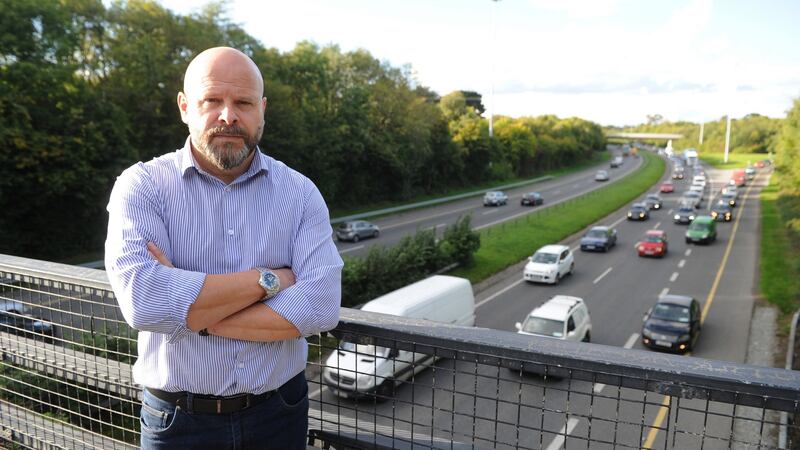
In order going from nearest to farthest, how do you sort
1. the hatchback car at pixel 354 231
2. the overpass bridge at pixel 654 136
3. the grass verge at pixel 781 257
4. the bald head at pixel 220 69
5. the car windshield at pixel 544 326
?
the bald head at pixel 220 69 < the car windshield at pixel 544 326 < the grass verge at pixel 781 257 < the hatchback car at pixel 354 231 < the overpass bridge at pixel 654 136

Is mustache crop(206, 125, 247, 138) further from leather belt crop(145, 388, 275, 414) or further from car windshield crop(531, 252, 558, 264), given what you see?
car windshield crop(531, 252, 558, 264)

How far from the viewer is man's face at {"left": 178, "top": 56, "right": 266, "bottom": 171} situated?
83.4 inches

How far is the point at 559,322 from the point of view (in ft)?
46.1

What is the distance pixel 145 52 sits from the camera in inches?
1029

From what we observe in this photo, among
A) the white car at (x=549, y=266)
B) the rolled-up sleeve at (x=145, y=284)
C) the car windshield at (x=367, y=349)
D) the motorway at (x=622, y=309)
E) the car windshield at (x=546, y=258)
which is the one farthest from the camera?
the car windshield at (x=546, y=258)

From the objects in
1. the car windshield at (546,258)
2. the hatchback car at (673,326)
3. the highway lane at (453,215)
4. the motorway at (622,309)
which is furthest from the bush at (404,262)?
the hatchback car at (673,326)

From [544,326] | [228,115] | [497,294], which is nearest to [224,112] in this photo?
[228,115]

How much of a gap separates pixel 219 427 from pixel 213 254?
2.19 ft

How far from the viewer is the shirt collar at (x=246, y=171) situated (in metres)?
2.17

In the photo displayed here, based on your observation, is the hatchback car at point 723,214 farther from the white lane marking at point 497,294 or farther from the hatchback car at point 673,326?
the hatchback car at point 673,326

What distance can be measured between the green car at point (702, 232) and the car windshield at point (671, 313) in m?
17.5

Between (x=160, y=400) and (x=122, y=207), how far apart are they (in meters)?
0.76

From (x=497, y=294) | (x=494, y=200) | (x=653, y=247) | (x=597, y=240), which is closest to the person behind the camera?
(x=497, y=294)

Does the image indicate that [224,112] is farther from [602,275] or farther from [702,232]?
[702,232]
